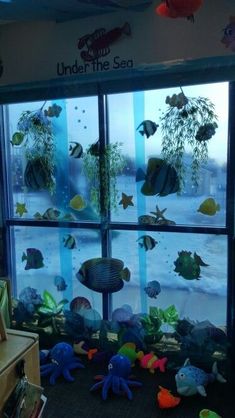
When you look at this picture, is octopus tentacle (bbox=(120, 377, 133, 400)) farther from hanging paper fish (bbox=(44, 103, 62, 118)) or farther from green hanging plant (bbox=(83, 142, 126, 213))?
hanging paper fish (bbox=(44, 103, 62, 118))

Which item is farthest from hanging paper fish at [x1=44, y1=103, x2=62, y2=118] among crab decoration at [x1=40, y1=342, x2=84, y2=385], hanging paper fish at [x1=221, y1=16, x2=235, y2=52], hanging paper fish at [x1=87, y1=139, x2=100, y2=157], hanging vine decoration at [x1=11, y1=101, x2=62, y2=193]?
crab decoration at [x1=40, y1=342, x2=84, y2=385]

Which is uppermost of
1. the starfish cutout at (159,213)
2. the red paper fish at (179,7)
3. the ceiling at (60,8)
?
the ceiling at (60,8)

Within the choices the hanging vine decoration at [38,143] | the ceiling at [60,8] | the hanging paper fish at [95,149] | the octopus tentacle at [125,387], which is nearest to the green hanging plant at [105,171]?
the hanging paper fish at [95,149]

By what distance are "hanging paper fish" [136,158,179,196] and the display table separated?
4.21ft

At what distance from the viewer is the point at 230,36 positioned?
196 cm

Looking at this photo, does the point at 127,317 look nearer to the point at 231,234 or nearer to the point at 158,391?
the point at 158,391

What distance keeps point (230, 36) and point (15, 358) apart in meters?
1.89

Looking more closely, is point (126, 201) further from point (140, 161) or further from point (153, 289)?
point (153, 289)

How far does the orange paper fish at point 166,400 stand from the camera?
1973 mm

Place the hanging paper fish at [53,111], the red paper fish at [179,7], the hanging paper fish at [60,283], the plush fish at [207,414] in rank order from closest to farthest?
1. the red paper fish at [179,7]
2. the plush fish at [207,414]
3. the hanging paper fish at [53,111]
4. the hanging paper fish at [60,283]

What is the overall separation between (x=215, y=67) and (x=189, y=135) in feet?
1.29

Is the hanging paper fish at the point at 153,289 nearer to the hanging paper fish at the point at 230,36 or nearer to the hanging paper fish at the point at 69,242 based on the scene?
the hanging paper fish at the point at 69,242

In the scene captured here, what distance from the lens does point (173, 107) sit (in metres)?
2.13

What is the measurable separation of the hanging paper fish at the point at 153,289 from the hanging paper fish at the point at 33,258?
32.2 inches
